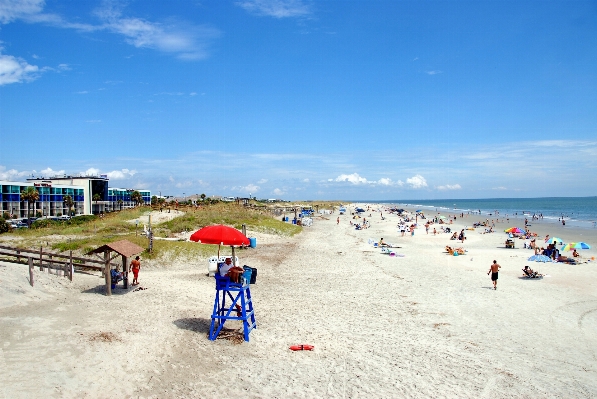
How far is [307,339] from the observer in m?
11.2

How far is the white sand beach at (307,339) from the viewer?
838 cm

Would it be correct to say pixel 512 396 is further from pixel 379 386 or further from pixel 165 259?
pixel 165 259

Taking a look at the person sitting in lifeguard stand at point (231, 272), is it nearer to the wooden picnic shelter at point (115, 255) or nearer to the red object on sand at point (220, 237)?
the red object on sand at point (220, 237)

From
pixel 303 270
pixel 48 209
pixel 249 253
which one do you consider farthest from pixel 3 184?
pixel 303 270

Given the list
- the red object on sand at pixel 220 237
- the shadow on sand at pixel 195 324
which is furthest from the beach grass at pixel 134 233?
the red object on sand at pixel 220 237

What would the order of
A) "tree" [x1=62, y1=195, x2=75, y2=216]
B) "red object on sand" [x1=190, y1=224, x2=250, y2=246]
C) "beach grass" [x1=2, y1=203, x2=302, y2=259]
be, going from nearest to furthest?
"red object on sand" [x1=190, y1=224, x2=250, y2=246]
"beach grass" [x1=2, y1=203, x2=302, y2=259]
"tree" [x1=62, y1=195, x2=75, y2=216]

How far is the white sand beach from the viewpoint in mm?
8375

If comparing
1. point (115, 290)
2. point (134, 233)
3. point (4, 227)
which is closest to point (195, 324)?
point (115, 290)

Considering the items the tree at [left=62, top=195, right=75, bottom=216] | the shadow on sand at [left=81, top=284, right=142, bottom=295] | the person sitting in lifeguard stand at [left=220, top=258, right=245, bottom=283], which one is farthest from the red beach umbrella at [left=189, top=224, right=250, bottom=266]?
the tree at [left=62, top=195, right=75, bottom=216]

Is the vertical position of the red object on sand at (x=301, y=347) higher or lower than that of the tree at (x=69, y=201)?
lower

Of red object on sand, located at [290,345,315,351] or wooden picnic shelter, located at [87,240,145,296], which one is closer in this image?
red object on sand, located at [290,345,315,351]

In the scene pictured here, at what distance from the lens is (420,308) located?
49.2 feet

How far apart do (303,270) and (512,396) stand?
14.9m

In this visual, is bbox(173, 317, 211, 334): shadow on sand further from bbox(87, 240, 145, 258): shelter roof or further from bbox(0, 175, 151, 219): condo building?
bbox(0, 175, 151, 219): condo building
